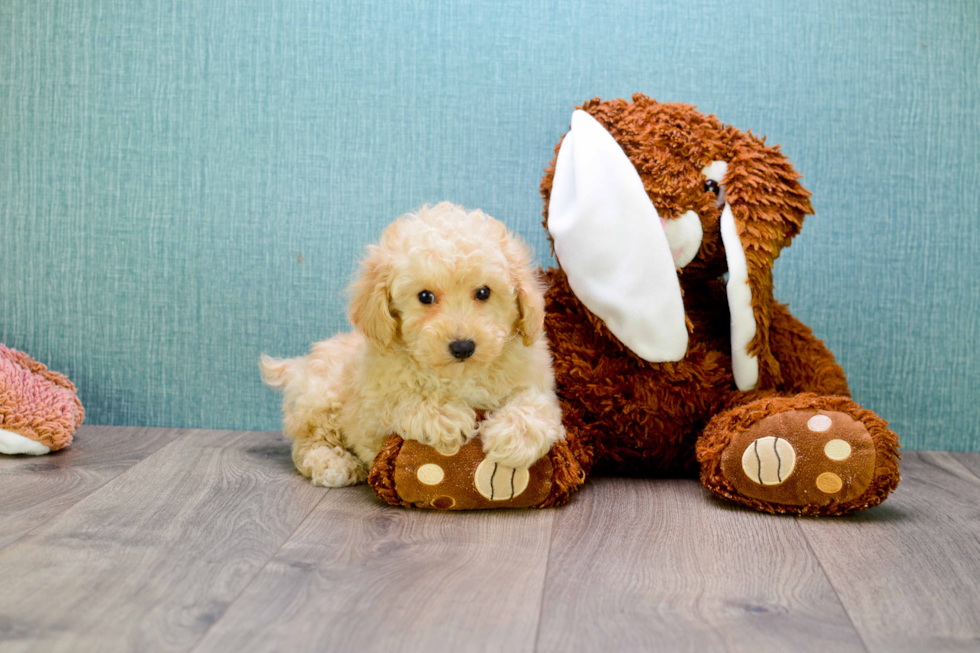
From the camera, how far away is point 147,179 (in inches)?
77.0

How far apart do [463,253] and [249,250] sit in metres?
0.84

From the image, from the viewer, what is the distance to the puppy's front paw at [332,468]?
1518 millimetres

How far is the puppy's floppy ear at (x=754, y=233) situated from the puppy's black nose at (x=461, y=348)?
499 mm

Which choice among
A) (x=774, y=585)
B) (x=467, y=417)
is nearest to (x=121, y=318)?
(x=467, y=417)

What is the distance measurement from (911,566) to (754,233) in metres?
0.60

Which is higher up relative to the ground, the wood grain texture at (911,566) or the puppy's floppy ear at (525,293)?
the puppy's floppy ear at (525,293)

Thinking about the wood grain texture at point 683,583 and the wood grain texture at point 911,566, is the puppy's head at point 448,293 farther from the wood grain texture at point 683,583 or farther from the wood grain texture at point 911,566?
the wood grain texture at point 911,566

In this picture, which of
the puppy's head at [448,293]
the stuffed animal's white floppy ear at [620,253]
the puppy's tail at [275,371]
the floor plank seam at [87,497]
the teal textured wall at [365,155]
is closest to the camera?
the floor plank seam at [87,497]

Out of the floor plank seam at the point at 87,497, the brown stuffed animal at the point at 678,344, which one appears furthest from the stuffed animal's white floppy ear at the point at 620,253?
the floor plank seam at the point at 87,497

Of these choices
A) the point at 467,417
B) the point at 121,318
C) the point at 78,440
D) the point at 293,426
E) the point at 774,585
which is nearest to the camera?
the point at 774,585

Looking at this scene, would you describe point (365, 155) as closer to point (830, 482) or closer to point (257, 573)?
point (257, 573)

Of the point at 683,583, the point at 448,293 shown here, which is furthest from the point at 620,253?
the point at 683,583

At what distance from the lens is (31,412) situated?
1.74m

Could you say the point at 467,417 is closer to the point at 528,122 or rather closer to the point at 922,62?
the point at 528,122
